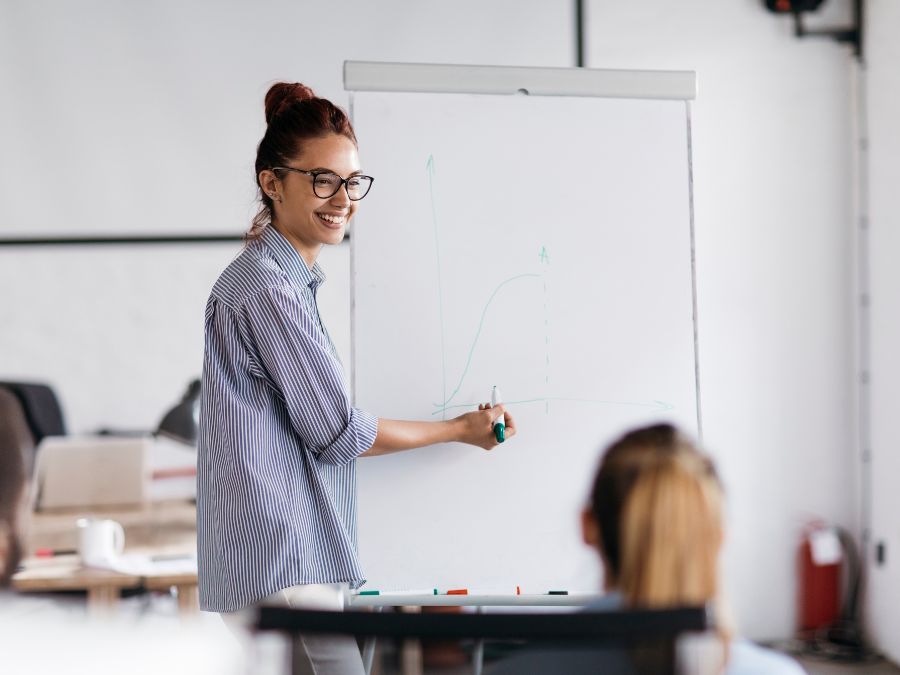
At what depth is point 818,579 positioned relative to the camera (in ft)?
10.5

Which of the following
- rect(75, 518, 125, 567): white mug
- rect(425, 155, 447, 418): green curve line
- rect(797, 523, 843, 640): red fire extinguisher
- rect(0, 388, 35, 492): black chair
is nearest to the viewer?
rect(425, 155, 447, 418): green curve line

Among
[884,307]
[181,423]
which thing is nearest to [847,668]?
[884,307]

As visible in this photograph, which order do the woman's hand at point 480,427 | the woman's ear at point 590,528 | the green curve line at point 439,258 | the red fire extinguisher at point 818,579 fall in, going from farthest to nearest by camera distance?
the red fire extinguisher at point 818,579 → the green curve line at point 439,258 → the woman's hand at point 480,427 → the woman's ear at point 590,528

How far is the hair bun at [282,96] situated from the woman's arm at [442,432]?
1.93ft

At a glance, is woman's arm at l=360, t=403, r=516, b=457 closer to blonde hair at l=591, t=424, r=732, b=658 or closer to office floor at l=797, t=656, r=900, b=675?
blonde hair at l=591, t=424, r=732, b=658

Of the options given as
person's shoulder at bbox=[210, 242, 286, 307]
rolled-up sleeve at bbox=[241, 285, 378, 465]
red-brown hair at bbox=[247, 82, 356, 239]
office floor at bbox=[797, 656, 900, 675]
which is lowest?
office floor at bbox=[797, 656, 900, 675]

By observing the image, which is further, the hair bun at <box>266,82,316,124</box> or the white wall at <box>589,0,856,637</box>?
the white wall at <box>589,0,856,637</box>

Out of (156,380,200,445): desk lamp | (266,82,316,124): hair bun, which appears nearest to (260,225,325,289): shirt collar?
(266,82,316,124): hair bun

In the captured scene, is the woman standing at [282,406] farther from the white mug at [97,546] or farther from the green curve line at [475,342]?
the white mug at [97,546]

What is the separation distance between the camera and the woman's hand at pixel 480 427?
66.3 inches

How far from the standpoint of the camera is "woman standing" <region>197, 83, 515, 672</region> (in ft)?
4.53

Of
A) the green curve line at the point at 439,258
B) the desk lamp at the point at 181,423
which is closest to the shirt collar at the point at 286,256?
the green curve line at the point at 439,258

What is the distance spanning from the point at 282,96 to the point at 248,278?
0.39 meters

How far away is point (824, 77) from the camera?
3244 millimetres
